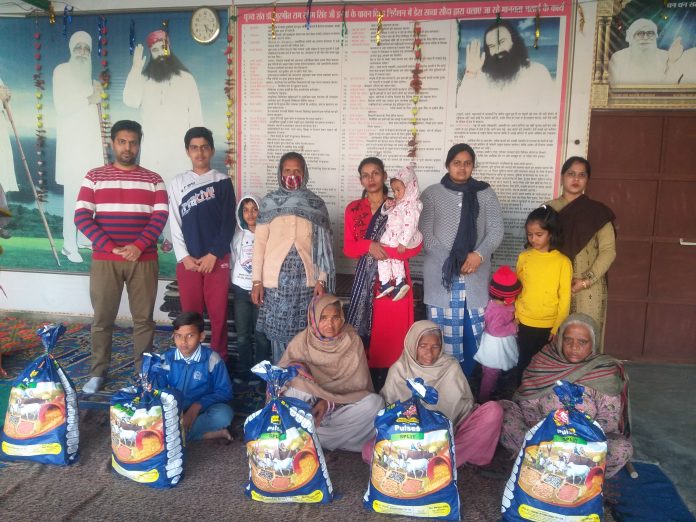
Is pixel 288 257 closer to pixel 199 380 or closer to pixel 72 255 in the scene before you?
pixel 199 380

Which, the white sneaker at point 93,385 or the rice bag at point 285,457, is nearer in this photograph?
the rice bag at point 285,457

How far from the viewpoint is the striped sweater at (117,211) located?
335cm

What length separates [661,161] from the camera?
4.08 metres

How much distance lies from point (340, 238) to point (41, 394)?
2586mm

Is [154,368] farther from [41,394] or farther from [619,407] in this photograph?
[619,407]

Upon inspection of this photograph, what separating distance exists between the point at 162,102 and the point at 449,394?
3576 mm

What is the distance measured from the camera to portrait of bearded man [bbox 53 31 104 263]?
187 inches

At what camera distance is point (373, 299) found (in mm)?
3271

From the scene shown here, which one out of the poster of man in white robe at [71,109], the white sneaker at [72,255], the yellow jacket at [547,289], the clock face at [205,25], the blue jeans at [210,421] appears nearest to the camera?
the blue jeans at [210,421]

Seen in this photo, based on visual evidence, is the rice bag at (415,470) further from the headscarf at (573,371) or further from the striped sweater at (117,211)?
the striped sweater at (117,211)

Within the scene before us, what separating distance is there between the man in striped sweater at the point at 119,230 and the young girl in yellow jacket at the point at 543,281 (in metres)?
2.29

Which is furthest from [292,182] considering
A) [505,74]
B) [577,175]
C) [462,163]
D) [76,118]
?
[76,118]

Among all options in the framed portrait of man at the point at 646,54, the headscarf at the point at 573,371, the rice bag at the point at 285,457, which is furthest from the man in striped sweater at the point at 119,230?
the framed portrait of man at the point at 646,54

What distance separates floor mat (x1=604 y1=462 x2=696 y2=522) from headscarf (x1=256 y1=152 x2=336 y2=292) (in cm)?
184
